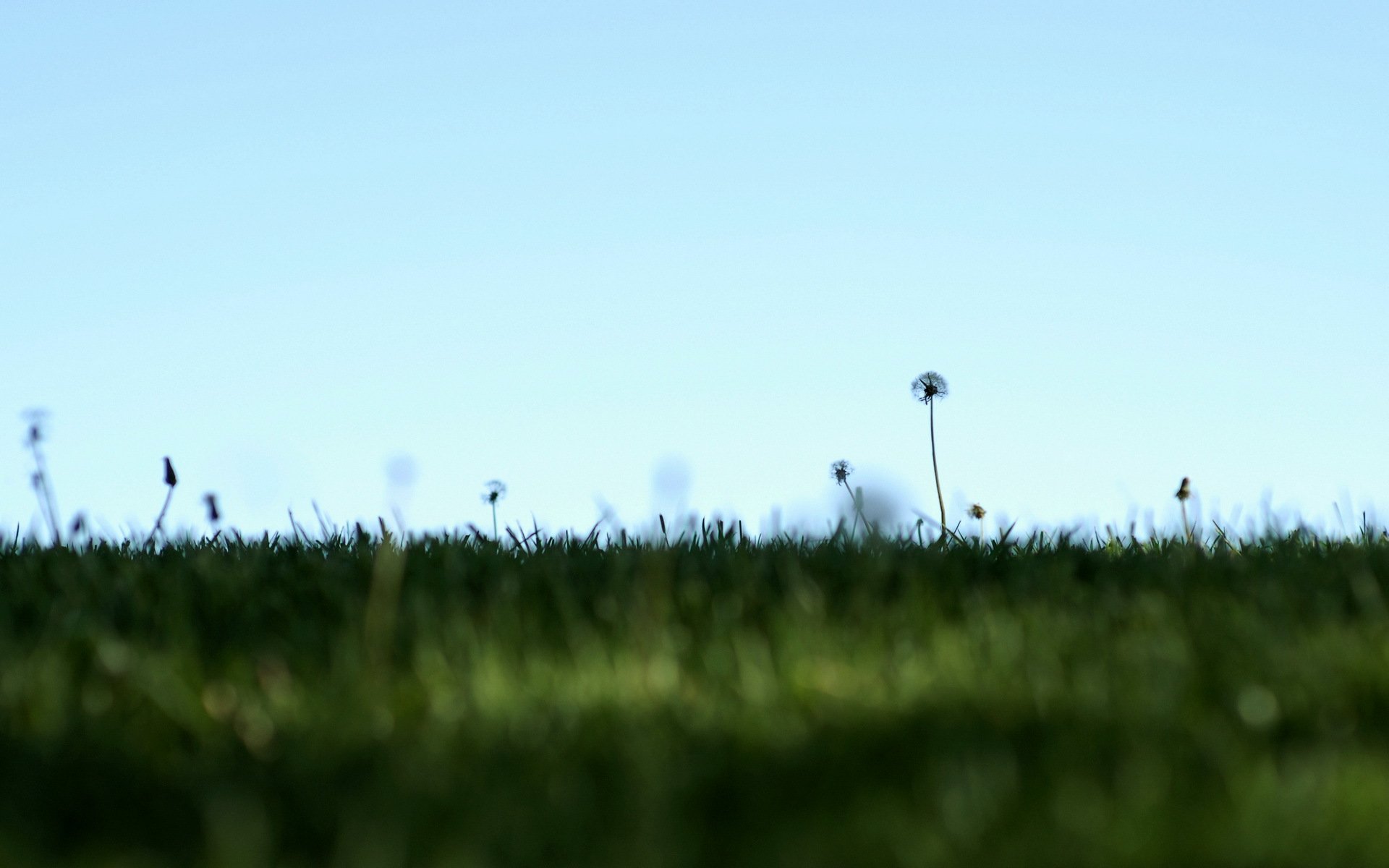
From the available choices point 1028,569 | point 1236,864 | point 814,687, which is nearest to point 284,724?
point 814,687

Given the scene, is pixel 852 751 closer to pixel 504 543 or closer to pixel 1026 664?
pixel 1026 664

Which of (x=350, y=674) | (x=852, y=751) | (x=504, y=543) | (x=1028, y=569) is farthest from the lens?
(x=504, y=543)

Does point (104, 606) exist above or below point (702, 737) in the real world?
above

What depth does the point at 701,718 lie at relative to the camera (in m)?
3.28

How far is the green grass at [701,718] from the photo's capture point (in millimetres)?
2676

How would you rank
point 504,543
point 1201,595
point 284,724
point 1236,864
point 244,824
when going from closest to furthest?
1. point 1236,864
2. point 244,824
3. point 284,724
4. point 1201,595
5. point 504,543

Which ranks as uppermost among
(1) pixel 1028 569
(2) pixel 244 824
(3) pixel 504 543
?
(3) pixel 504 543

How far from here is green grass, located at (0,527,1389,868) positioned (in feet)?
8.78

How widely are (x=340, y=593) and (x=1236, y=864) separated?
310 centimetres

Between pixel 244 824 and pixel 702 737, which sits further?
pixel 702 737

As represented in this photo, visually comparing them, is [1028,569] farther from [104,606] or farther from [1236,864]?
[104,606]

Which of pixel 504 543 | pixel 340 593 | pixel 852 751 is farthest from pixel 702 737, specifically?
pixel 504 543

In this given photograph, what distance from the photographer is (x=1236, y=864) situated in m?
2.53

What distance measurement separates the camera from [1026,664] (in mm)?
3668
